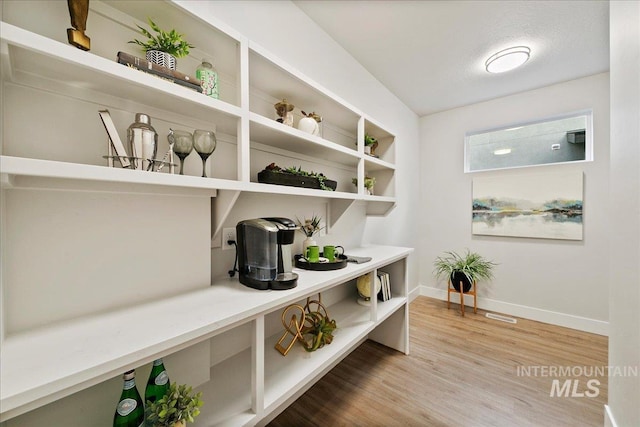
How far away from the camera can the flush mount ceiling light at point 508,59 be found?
6.50 feet

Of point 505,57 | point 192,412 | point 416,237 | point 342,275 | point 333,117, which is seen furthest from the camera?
point 416,237

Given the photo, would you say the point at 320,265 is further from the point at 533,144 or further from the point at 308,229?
the point at 533,144

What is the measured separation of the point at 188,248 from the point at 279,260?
1.28ft

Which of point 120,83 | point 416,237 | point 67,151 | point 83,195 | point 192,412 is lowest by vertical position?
point 192,412

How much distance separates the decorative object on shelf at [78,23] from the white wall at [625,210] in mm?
1957

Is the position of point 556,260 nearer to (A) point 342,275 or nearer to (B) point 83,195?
(A) point 342,275

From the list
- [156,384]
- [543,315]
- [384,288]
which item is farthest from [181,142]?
[543,315]

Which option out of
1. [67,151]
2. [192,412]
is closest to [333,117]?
[67,151]

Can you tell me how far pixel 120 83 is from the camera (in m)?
0.74

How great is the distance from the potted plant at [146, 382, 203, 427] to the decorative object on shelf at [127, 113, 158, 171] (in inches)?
28.5

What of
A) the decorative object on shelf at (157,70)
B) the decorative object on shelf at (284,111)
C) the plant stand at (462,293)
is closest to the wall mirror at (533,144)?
the plant stand at (462,293)

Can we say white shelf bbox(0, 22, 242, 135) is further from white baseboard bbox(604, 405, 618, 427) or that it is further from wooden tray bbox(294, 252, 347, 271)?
white baseboard bbox(604, 405, 618, 427)

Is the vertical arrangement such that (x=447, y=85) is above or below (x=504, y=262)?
above

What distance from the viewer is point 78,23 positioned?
670 mm
